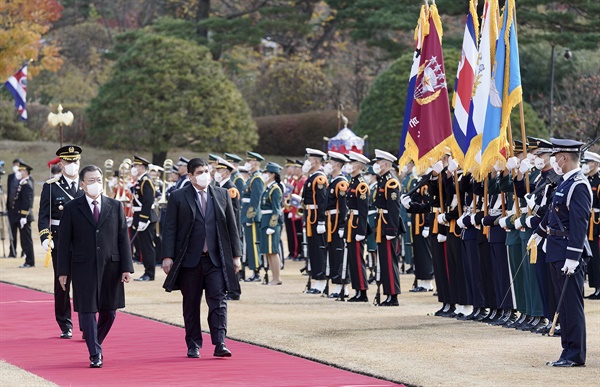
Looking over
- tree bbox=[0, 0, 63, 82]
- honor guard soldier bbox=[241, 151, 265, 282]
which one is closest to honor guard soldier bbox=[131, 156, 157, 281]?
honor guard soldier bbox=[241, 151, 265, 282]

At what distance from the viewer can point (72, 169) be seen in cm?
1309

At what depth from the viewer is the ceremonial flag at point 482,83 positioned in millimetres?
14055

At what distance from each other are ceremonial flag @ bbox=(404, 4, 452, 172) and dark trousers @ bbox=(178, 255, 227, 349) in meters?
4.67

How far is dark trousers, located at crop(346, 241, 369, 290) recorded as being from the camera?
16766mm

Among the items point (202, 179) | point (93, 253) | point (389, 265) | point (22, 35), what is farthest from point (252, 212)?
point (22, 35)

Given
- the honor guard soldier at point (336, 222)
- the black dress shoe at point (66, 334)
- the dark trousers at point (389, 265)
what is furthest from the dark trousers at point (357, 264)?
the black dress shoe at point (66, 334)

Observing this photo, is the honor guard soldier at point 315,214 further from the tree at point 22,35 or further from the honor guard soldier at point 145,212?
the tree at point 22,35

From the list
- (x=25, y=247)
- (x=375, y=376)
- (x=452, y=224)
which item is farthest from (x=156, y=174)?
(x=375, y=376)

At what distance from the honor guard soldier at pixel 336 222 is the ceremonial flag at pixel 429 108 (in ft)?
4.77

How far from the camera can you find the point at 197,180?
11.7 m

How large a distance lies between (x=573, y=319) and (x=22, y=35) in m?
29.8

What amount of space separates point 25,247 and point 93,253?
13.7 meters

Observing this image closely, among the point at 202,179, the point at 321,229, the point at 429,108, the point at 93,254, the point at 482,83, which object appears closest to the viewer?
the point at 93,254

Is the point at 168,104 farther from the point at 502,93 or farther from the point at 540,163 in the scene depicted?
the point at 540,163
